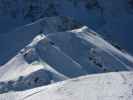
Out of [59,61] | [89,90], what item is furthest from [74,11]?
[89,90]

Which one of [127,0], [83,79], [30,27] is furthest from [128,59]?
[127,0]

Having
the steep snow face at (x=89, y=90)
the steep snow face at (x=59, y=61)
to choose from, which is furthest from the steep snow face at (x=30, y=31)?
the steep snow face at (x=89, y=90)

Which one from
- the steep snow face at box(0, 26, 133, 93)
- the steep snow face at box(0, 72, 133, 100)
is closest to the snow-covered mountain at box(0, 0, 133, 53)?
the steep snow face at box(0, 26, 133, 93)

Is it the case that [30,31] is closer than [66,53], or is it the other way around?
[66,53]

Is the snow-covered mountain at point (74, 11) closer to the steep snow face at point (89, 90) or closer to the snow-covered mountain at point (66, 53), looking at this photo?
the snow-covered mountain at point (66, 53)

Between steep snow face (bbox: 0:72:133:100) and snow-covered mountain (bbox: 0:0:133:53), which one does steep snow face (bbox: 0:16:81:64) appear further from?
steep snow face (bbox: 0:72:133:100)

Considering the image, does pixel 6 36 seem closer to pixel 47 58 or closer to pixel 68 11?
pixel 68 11

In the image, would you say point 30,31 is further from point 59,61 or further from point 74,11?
point 59,61
